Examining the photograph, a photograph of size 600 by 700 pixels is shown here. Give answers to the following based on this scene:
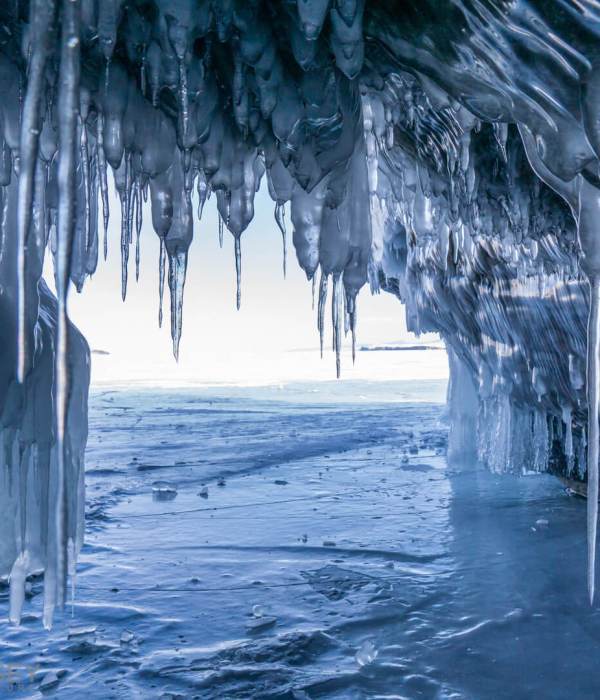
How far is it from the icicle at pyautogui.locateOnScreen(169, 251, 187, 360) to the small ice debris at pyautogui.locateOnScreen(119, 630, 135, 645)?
70.5 inches

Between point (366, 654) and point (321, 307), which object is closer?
point (366, 654)

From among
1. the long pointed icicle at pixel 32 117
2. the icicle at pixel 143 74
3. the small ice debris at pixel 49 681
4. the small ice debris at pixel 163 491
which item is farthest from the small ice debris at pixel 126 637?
the small ice debris at pixel 163 491

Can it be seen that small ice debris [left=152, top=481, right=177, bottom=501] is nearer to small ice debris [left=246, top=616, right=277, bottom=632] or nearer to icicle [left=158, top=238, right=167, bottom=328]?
small ice debris [left=246, top=616, right=277, bottom=632]

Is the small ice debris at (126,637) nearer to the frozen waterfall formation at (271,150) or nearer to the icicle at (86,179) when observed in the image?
the frozen waterfall formation at (271,150)

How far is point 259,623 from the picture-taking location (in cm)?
404

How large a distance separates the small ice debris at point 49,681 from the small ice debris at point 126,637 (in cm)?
50

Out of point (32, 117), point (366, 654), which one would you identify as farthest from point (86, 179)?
point (366, 654)

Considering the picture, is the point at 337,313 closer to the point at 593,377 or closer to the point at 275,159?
the point at 275,159

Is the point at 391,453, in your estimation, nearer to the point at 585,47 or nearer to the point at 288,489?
the point at 288,489

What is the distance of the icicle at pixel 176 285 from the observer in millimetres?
3701

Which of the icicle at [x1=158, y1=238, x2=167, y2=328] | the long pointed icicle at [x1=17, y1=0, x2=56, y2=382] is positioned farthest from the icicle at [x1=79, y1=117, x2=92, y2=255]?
the long pointed icicle at [x1=17, y1=0, x2=56, y2=382]

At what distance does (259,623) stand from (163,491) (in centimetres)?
442

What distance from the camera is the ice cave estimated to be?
6.25 feet

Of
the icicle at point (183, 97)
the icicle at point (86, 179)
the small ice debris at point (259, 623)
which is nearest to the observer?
the icicle at point (183, 97)
